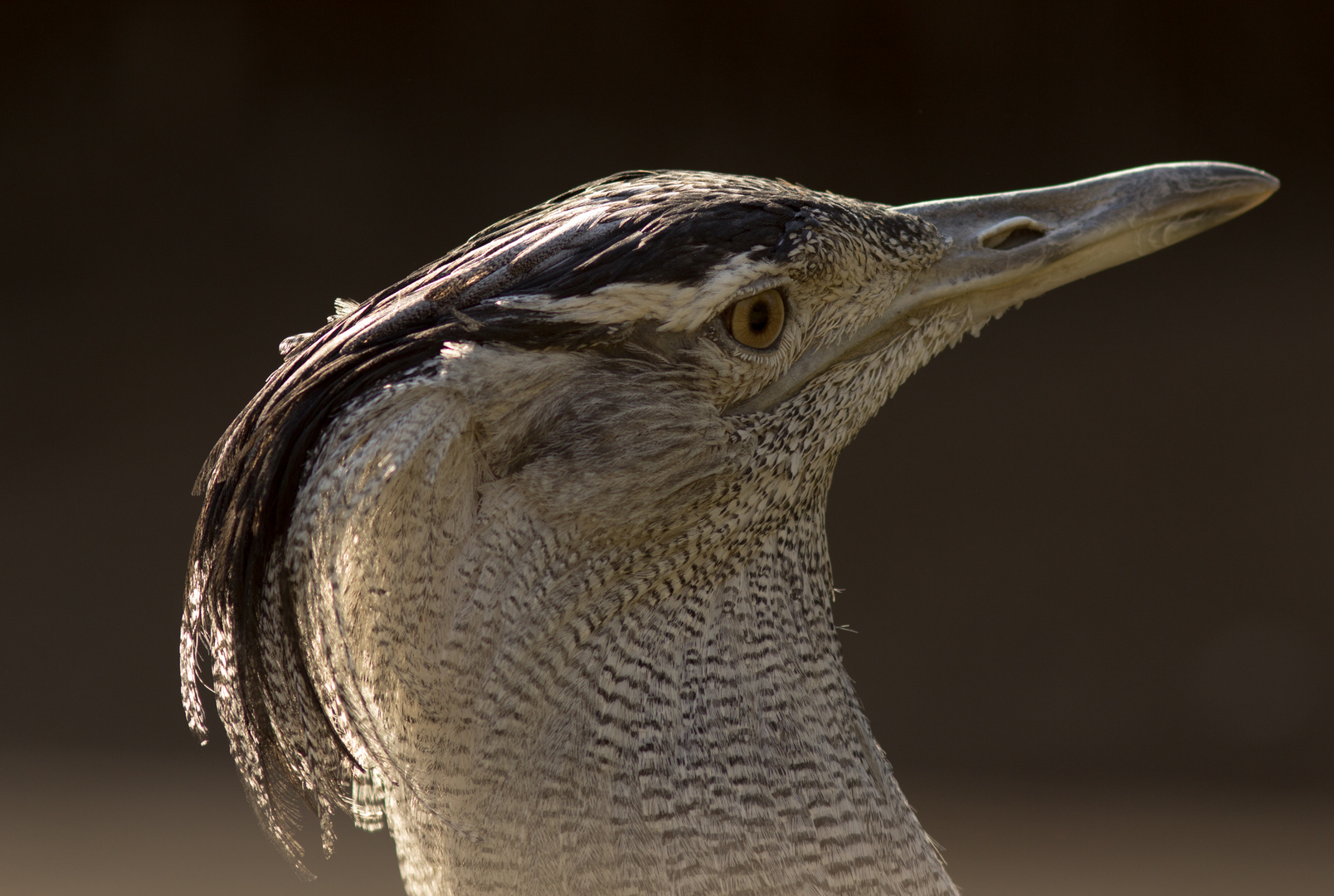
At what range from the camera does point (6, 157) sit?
185 inches

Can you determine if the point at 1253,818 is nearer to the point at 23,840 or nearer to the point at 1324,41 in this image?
the point at 1324,41

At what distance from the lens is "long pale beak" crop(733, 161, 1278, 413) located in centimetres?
151

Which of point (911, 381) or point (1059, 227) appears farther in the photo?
point (911, 381)

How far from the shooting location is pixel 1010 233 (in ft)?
5.06

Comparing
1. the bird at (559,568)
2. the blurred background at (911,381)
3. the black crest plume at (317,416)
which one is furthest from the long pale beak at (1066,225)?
the blurred background at (911,381)

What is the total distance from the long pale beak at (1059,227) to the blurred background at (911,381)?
2.90 meters

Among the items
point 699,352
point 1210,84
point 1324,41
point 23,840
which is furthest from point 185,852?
point 1324,41

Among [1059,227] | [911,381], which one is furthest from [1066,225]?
[911,381]

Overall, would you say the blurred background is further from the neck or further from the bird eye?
the bird eye

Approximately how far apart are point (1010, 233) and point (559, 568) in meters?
0.76

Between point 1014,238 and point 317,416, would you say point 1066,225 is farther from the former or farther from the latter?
point 317,416

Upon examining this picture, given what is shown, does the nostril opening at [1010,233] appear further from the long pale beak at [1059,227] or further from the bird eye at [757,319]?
the bird eye at [757,319]

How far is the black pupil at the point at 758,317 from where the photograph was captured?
1314mm

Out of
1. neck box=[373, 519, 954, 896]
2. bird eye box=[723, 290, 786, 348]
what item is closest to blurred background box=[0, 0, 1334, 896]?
neck box=[373, 519, 954, 896]
